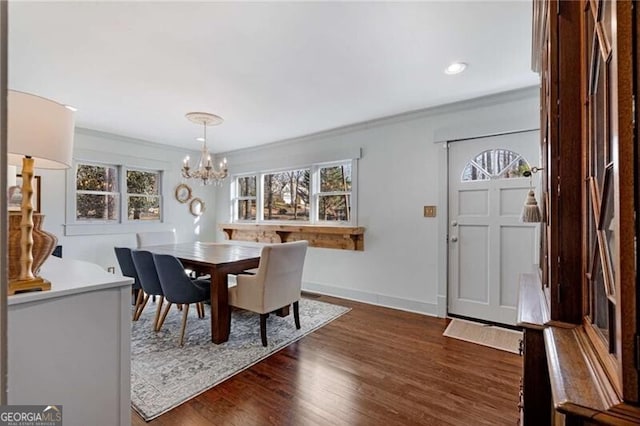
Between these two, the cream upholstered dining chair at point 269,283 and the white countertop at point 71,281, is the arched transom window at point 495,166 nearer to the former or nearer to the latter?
the cream upholstered dining chair at point 269,283

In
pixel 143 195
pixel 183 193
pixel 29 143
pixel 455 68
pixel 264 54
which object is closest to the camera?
pixel 29 143

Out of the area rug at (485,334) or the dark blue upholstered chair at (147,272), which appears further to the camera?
the dark blue upholstered chair at (147,272)

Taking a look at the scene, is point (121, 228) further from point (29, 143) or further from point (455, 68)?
point (455, 68)

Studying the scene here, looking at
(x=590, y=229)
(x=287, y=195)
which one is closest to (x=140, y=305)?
(x=287, y=195)

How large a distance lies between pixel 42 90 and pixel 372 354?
388cm

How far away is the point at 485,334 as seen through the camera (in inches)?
109

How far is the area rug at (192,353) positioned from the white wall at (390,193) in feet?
2.46

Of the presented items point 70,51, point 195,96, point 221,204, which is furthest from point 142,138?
point 70,51

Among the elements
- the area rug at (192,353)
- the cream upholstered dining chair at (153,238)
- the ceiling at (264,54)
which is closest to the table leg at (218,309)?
the area rug at (192,353)

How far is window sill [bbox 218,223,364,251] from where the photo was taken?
12.8 ft

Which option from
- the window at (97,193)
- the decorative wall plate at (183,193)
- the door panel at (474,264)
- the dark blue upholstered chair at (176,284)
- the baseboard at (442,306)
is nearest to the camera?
the dark blue upholstered chair at (176,284)

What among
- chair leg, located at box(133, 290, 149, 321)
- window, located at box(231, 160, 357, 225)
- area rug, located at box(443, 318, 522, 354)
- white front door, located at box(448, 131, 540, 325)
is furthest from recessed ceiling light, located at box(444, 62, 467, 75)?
chair leg, located at box(133, 290, 149, 321)

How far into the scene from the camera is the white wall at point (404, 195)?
10.00ft

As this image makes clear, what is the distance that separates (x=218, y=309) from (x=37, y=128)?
191cm
